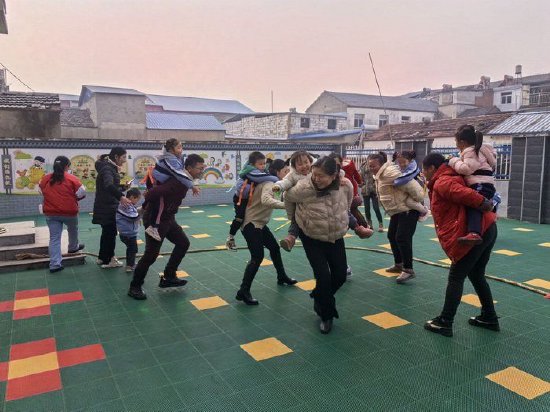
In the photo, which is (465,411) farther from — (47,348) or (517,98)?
(517,98)

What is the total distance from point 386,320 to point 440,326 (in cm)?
54

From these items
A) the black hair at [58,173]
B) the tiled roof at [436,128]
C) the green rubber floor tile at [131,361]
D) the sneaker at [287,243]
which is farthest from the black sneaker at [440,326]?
the tiled roof at [436,128]

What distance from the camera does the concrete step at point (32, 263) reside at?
6.07 metres

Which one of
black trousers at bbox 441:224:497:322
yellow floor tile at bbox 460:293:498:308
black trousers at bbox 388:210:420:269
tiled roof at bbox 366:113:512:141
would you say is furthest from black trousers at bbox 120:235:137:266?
tiled roof at bbox 366:113:512:141

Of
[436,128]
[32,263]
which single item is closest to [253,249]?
[32,263]

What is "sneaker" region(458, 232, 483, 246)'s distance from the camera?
3.51 m

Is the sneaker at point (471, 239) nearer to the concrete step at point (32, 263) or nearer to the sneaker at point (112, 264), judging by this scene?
the sneaker at point (112, 264)

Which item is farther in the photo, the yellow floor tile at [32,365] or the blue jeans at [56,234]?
the blue jeans at [56,234]

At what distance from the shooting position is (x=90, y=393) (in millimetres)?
3033

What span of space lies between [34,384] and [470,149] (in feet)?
12.3

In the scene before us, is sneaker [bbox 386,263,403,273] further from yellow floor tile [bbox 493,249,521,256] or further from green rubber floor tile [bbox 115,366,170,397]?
green rubber floor tile [bbox 115,366,170,397]

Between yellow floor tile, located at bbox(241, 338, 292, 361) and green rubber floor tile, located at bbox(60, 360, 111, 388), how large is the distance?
109 cm

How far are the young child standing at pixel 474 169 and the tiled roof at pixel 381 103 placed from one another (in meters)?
34.7

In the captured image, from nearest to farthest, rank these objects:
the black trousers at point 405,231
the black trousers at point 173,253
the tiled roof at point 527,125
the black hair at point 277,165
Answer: the black trousers at point 173,253 < the black hair at point 277,165 < the black trousers at point 405,231 < the tiled roof at point 527,125
